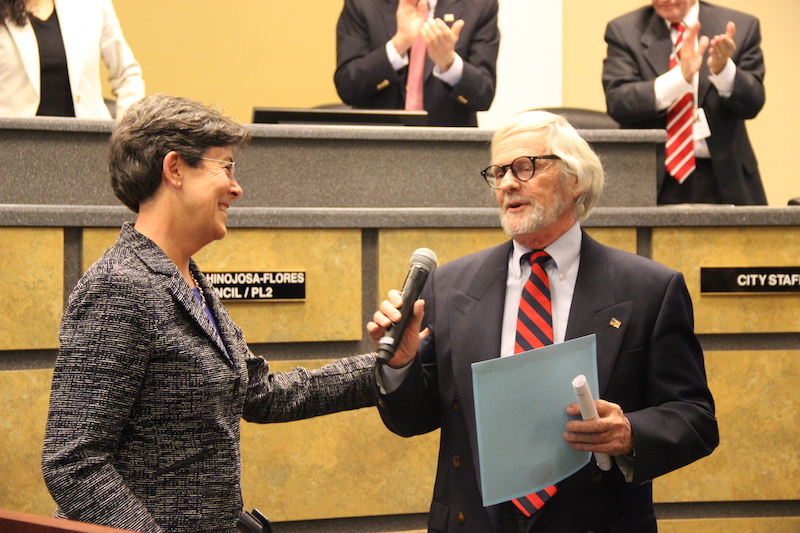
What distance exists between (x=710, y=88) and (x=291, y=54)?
10.6 ft

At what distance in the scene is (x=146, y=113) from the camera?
4.94ft

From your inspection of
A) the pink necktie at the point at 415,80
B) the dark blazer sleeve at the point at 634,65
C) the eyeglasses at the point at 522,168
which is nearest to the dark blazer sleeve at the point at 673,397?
the eyeglasses at the point at 522,168

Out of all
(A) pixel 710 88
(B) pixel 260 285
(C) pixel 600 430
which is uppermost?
(A) pixel 710 88

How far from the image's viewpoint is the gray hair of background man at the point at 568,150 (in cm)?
183

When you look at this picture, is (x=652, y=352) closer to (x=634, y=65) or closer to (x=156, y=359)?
(x=156, y=359)

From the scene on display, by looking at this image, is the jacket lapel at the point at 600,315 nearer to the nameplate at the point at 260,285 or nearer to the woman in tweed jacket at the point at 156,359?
the woman in tweed jacket at the point at 156,359

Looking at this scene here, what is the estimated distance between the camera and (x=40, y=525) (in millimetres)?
945

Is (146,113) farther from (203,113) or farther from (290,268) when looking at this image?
(290,268)

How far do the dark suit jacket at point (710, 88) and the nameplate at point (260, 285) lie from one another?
4.72 feet

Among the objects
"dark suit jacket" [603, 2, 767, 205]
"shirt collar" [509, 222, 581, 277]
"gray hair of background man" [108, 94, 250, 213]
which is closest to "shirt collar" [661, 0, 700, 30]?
"dark suit jacket" [603, 2, 767, 205]

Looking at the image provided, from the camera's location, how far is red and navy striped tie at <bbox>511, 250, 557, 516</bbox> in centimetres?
166

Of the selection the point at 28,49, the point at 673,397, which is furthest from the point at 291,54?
the point at 673,397

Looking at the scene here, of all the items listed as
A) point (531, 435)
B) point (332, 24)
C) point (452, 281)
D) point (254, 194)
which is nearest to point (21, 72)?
point (254, 194)

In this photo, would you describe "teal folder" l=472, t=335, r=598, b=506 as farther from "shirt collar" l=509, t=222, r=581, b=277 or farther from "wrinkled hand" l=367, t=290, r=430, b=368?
"shirt collar" l=509, t=222, r=581, b=277
